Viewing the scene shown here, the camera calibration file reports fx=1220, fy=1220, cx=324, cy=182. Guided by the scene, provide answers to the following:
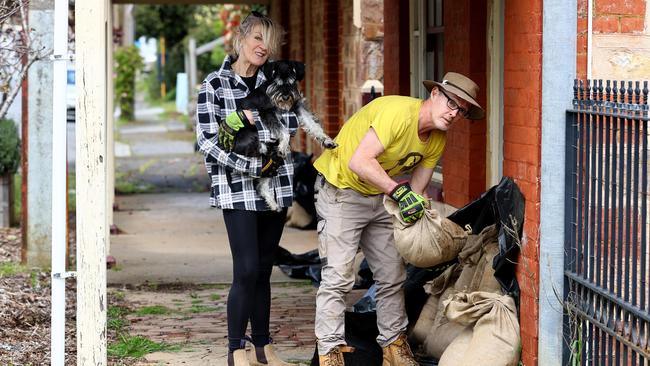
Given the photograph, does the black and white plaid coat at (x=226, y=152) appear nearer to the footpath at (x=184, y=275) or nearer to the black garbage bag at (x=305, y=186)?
the footpath at (x=184, y=275)

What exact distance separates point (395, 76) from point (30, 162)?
3.17 meters

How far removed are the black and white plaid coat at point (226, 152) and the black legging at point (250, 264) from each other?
81mm

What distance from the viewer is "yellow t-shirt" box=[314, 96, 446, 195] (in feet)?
20.5

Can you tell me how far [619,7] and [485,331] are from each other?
5.64 feet

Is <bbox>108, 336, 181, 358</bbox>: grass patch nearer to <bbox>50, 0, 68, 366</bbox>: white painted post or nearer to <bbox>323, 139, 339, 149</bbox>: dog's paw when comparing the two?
<bbox>50, 0, 68, 366</bbox>: white painted post

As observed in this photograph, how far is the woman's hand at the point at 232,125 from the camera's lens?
6.35 meters

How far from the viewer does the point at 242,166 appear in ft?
21.2

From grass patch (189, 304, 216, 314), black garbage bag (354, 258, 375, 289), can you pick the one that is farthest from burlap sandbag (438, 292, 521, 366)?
grass patch (189, 304, 216, 314)

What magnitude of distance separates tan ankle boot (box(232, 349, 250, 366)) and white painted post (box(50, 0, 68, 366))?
93cm

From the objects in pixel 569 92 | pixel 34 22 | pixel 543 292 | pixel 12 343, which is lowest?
pixel 12 343

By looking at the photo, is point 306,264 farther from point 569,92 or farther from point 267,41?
point 569,92

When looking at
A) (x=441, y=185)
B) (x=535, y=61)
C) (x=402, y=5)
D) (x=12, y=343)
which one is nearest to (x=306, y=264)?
(x=441, y=185)

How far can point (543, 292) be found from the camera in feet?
19.3

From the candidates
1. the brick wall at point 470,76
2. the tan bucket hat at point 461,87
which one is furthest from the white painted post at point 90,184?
the brick wall at point 470,76
